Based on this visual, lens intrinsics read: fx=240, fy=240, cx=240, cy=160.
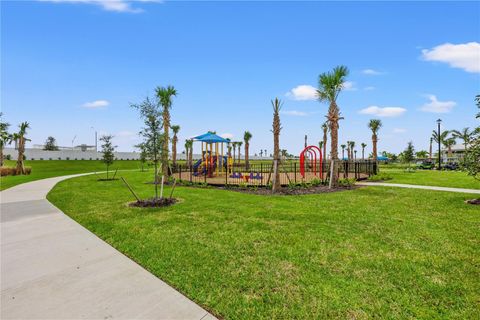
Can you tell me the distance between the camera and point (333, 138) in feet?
48.1

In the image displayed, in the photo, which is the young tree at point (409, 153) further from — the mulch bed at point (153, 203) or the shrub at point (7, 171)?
the shrub at point (7, 171)

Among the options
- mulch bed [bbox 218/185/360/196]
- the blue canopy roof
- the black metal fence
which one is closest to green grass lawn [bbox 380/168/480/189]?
the black metal fence

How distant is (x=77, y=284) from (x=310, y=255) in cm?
388

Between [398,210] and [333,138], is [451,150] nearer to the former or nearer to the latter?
[333,138]

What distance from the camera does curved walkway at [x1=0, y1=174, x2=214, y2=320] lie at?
295 cm

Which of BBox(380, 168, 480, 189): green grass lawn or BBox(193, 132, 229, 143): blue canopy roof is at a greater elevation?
BBox(193, 132, 229, 143): blue canopy roof

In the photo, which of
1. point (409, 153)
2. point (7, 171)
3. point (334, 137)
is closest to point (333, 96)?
point (334, 137)

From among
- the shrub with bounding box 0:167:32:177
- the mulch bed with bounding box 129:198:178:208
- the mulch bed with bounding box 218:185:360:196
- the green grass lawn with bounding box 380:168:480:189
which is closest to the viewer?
the mulch bed with bounding box 129:198:178:208

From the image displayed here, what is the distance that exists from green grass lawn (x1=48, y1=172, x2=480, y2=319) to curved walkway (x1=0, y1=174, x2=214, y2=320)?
0.91 feet

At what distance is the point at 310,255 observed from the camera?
4543 millimetres

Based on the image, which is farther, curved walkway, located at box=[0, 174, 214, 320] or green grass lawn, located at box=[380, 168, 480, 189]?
green grass lawn, located at box=[380, 168, 480, 189]

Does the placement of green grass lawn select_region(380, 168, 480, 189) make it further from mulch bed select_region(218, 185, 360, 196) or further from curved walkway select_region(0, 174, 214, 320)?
curved walkway select_region(0, 174, 214, 320)

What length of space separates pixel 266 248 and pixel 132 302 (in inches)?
104

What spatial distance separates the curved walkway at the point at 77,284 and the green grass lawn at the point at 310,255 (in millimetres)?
279
